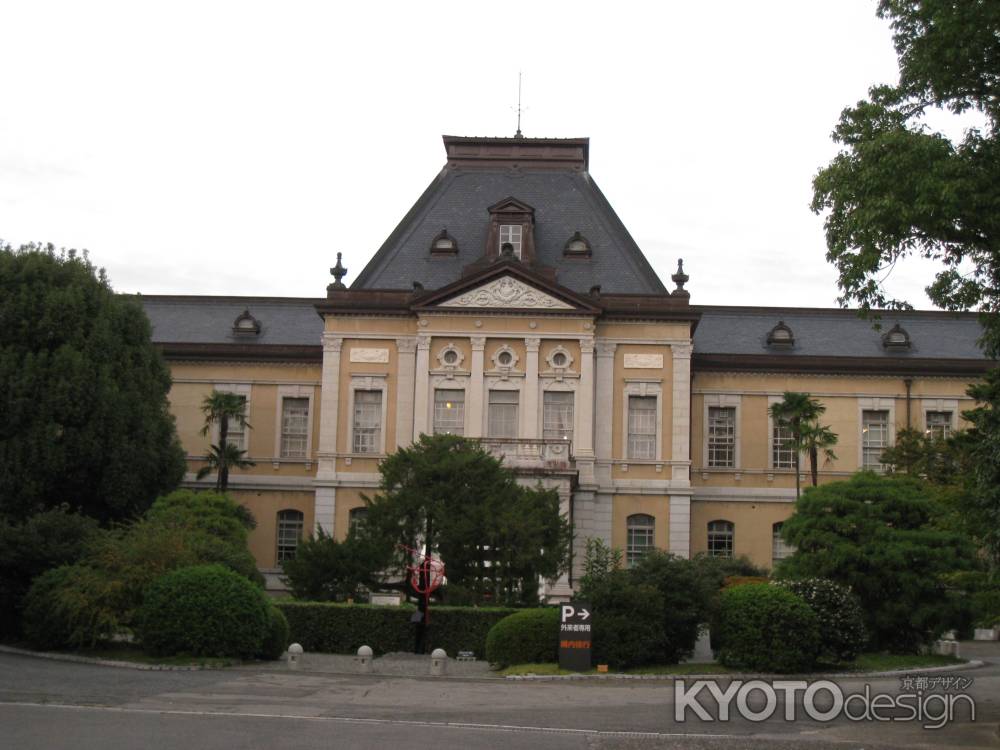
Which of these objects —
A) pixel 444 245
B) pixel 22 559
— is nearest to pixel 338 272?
pixel 444 245

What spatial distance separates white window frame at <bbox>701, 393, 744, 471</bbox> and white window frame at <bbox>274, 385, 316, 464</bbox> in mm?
13910

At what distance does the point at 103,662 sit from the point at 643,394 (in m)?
22.7

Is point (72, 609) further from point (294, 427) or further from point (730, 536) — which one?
point (730, 536)

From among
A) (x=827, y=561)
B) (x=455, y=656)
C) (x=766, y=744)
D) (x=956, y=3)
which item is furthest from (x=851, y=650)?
(x=956, y=3)

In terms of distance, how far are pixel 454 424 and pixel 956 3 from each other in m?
27.5

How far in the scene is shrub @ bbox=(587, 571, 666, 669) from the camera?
2678 centimetres

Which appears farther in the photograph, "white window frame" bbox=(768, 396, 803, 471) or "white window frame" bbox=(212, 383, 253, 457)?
"white window frame" bbox=(212, 383, 253, 457)

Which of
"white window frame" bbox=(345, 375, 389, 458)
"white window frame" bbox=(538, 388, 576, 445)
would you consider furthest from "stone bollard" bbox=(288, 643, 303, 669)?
"white window frame" bbox=(345, 375, 389, 458)

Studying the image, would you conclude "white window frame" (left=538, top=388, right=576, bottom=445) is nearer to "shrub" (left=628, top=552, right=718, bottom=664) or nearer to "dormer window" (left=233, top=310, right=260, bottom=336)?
"dormer window" (left=233, top=310, right=260, bottom=336)

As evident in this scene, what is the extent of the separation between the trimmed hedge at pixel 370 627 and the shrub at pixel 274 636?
5.96 feet

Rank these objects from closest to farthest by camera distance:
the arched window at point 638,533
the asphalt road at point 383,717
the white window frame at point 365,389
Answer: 1. the asphalt road at point 383,717
2. the arched window at point 638,533
3. the white window frame at point 365,389

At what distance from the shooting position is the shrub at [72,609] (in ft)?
91.9

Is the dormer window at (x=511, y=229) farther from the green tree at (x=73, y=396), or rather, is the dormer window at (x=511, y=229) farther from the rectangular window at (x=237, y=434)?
the green tree at (x=73, y=396)

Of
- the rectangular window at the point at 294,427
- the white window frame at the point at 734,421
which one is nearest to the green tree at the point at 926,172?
the white window frame at the point at 734,421
